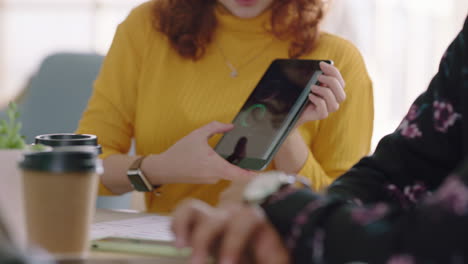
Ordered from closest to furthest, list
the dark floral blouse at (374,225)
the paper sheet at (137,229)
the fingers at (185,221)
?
the dark floral blouse at (374,225)
the fingers at (185,221)
the paper sheet at (137,229)

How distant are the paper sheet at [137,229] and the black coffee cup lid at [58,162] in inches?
6.5

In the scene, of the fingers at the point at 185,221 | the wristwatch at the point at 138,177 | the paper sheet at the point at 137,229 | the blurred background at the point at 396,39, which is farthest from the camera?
the blurred background at the point at 396,39

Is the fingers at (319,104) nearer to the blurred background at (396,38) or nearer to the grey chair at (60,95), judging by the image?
the grey chair at (60,95)

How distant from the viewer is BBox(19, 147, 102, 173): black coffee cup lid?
25.1 inches

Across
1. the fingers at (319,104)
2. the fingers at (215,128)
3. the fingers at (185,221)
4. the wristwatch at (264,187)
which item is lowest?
the fingers at (215,128)

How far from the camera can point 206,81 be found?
4.78ft

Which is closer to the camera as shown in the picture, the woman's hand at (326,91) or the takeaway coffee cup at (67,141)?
the takeaway coffee cup at (67,141)

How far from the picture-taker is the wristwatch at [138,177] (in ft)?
4.16

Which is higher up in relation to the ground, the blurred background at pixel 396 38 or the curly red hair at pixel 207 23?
the curly red hair at pixel 207 23

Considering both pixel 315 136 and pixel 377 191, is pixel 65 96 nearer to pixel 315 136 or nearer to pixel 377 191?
pixel 315 136

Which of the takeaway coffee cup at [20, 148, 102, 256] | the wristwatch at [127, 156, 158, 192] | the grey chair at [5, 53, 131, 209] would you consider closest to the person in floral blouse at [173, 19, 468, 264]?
the takeaway coffee cup at [20, 148, 102, 256]

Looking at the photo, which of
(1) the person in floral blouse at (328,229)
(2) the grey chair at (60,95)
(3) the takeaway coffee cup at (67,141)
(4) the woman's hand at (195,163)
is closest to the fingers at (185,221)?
(1) the person in floral blouse at (328,229)

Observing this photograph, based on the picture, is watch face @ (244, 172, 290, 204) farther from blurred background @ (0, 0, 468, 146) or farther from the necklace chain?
blurred background @ (0, 0, 468, 146)

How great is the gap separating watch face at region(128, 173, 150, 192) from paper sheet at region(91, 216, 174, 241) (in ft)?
0.89
